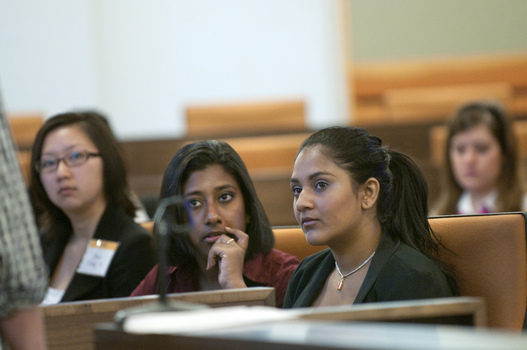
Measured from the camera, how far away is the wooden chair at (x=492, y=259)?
1.62m

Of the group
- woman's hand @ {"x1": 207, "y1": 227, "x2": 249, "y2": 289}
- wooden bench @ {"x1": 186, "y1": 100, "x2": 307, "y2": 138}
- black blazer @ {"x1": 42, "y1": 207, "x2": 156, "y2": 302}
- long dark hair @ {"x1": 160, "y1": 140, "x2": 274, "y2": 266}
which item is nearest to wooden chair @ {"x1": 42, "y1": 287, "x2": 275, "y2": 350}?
woman's hand @ {"x1": 207, "y1": 227, "x2": 249, "y2": 289}

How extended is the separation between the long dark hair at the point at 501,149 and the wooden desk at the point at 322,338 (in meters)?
2.44

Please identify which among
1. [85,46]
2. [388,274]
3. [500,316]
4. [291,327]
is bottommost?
[500,316]

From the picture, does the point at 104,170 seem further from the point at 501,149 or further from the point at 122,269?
the point at 501,149

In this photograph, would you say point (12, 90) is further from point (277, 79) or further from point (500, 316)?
point (500, 316)

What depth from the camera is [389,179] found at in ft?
5.76

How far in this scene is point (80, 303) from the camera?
4.60 feet

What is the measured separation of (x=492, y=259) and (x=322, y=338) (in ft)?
3.19

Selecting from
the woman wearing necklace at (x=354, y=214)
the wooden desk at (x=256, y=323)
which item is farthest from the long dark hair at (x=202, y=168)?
the wooden desk at (x=256, y=323)

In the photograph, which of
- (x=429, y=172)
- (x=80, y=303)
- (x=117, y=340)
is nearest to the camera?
(x=117, y=340)

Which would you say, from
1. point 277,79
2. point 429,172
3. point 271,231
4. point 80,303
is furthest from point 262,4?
point 80,303

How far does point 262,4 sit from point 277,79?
2.79 ft

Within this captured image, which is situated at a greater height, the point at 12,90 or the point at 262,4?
the point at 262,4

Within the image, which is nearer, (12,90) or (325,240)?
(325,240)
